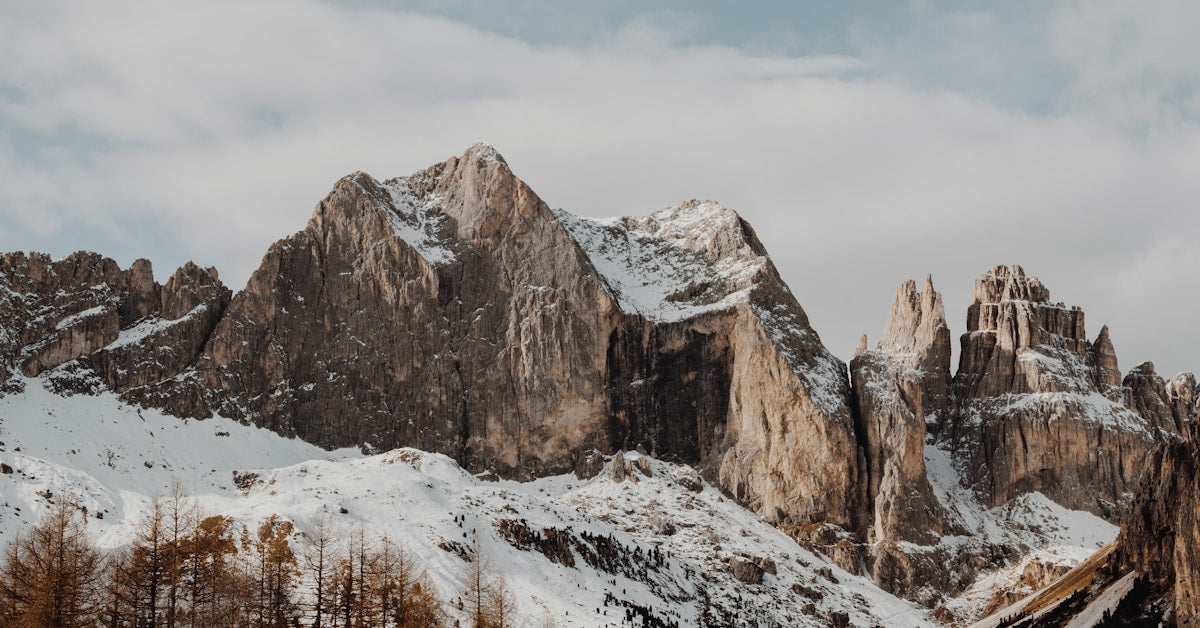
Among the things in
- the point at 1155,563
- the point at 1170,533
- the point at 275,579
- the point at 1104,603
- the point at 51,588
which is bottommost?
the point at 1104,603

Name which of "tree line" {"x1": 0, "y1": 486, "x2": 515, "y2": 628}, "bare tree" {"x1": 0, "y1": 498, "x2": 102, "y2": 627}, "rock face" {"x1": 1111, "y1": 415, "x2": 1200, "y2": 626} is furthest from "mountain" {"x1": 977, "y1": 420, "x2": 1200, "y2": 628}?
"bare tree" {"x1": 0, "y1": 498, "x2": 102, "y2": 627}

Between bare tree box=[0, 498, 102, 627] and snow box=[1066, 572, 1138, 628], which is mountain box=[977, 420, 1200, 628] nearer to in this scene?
snow box=[1066, 572, 1138, 628]

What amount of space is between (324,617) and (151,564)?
1756 inches

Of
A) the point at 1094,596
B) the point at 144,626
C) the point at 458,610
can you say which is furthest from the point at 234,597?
the point at 1094,596

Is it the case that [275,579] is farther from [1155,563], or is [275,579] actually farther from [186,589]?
[1155,563]

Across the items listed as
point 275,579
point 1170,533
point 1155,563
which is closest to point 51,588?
point 275,579

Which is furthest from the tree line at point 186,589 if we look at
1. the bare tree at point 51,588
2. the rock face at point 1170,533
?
the rock face at point 1170,533

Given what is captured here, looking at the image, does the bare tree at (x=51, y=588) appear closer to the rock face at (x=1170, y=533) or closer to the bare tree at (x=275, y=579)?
the bare tree at (x=275, y=579)

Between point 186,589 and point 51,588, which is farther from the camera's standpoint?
point 186,589

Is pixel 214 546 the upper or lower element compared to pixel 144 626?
upper

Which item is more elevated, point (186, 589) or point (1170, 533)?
point (186, 589)

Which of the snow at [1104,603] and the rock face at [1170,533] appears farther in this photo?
the snow at [1104,603]

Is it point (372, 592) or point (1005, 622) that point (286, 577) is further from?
point (1005, 622)

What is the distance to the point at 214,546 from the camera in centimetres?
15862
